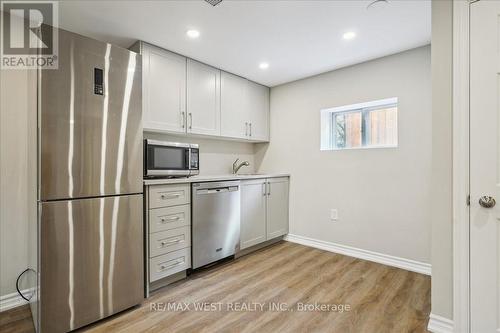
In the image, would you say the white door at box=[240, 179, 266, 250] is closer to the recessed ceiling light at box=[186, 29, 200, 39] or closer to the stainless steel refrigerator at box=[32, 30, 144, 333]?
the stainless steel refrigerator at box=[32, 30, 144, 333]

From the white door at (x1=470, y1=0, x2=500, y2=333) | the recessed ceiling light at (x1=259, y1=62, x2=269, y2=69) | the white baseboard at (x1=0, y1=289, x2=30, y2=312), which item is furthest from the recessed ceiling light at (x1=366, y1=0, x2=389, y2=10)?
the white baseboard at (x1=0, y1=289, x2=30, y2=312)

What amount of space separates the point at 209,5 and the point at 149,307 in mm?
2431

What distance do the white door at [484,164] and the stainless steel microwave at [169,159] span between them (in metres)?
2.32

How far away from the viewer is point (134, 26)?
7.02ft

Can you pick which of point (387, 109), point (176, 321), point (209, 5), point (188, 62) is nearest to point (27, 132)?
point (188, 62)

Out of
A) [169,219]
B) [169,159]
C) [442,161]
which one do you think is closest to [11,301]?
[169,219]

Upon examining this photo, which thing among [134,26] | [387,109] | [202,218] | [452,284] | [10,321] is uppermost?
[134,26]

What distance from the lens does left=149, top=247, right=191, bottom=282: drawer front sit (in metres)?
2.13

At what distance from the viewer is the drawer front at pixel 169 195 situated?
212cm

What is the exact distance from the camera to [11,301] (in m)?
1.96

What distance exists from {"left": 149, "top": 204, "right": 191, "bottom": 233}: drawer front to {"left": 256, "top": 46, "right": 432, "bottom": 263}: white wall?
70.0 inches

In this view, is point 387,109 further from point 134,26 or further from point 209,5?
point 134,26

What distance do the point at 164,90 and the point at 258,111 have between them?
1.54 metres

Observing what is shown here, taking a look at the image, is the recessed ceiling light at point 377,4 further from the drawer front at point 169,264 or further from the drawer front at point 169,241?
the drawer front at point 169,264
